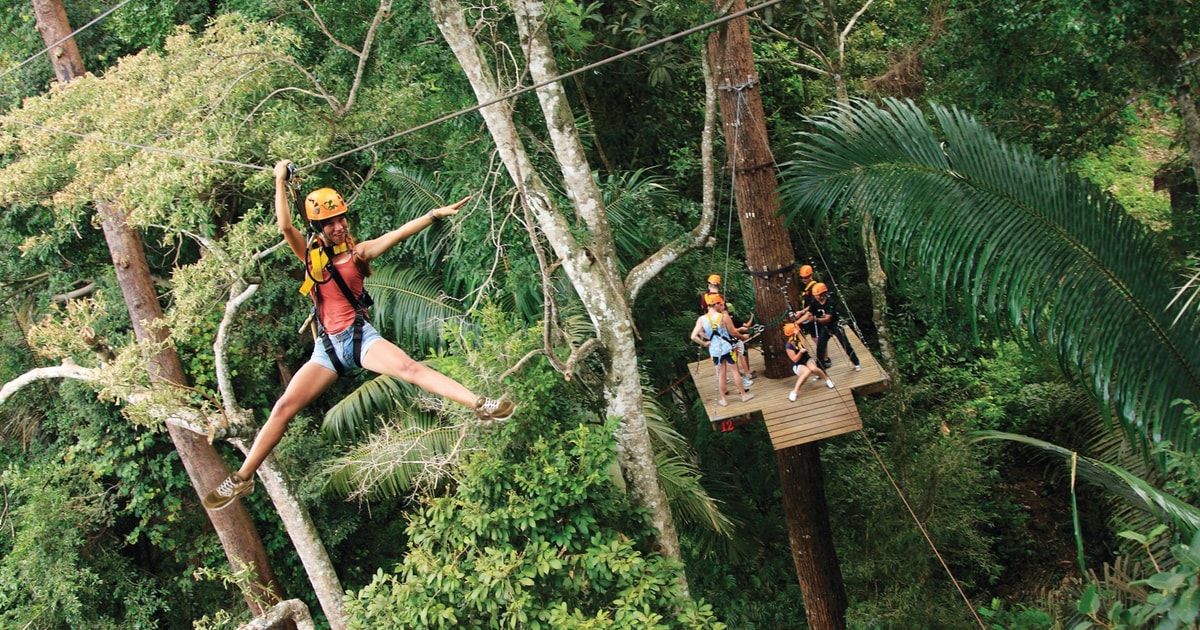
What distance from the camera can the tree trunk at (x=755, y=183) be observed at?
7977mm

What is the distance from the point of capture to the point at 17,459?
12.7 m

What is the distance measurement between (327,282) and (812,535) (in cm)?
560

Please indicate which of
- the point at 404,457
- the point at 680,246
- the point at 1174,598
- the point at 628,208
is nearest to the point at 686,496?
the point at 680,246

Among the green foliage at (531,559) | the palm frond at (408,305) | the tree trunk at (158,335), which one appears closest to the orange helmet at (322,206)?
the green foliage at (531,559)

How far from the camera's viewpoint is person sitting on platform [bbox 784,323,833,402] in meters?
8.05

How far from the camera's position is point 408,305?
10.4 m

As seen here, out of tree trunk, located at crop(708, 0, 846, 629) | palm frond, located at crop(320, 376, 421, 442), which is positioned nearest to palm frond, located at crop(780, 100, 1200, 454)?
tree trunk, located at crop(708, 0, 846, 629)

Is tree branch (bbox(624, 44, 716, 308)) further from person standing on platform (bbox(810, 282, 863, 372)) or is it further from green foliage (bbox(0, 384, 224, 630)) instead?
green foliage (bbox(0, 384, 224, 630))

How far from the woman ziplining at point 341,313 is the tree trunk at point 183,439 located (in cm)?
592

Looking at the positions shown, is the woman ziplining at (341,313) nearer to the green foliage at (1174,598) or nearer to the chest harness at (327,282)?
the chest harness at (327,282)

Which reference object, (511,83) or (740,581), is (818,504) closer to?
(740,581)

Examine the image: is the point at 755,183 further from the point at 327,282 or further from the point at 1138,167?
the point at 1138,167

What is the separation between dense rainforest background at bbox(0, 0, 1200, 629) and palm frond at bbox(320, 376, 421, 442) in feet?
0.11

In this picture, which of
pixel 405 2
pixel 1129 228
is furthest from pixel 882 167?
pixel 405 2
